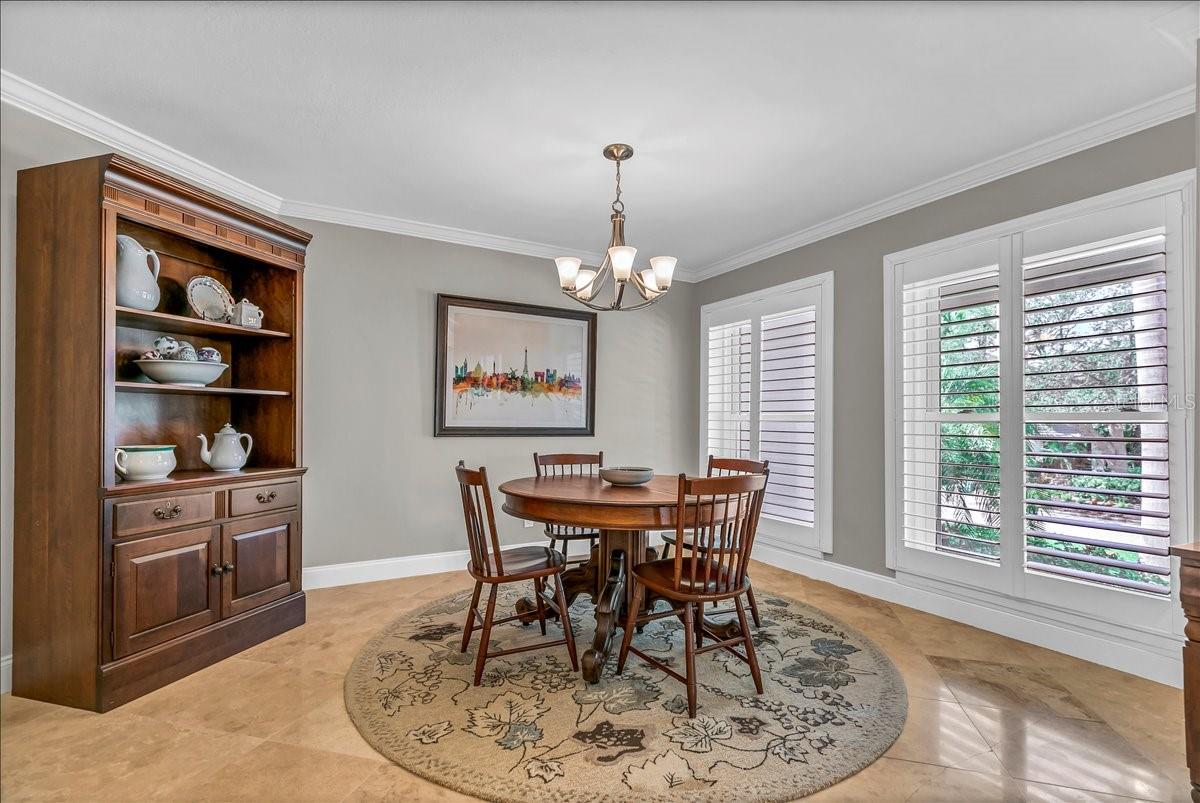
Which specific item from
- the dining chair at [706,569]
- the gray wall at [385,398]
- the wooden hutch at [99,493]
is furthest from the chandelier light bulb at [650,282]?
the wooden hutch at [99,493]

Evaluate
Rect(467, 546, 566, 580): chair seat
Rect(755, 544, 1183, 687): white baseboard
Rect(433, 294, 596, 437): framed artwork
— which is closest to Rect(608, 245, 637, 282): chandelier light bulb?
Rect(467, 546, 566, 580): chair seat

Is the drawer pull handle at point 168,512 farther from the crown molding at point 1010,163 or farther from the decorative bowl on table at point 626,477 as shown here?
the crown molding at point 1010,163

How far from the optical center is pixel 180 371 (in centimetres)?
272

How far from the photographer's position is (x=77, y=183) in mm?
2348

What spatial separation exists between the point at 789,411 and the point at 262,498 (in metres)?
3.52

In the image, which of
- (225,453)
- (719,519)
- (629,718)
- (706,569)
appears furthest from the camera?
(225,453)

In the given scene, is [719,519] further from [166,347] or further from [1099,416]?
[166,347]

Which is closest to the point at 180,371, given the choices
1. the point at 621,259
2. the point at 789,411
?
the point at 621,259

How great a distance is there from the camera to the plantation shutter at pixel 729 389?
4828mm

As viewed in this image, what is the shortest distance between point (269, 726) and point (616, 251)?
2446mm

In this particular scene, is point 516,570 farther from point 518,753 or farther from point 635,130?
point 635,130

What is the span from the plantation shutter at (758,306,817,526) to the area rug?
1.40m

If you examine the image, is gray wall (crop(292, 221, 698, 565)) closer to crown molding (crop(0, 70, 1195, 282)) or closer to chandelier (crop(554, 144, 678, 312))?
crown molding (crop(0, 70, 1195, 282))

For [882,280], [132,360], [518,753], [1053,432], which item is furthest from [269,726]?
[882,280]
